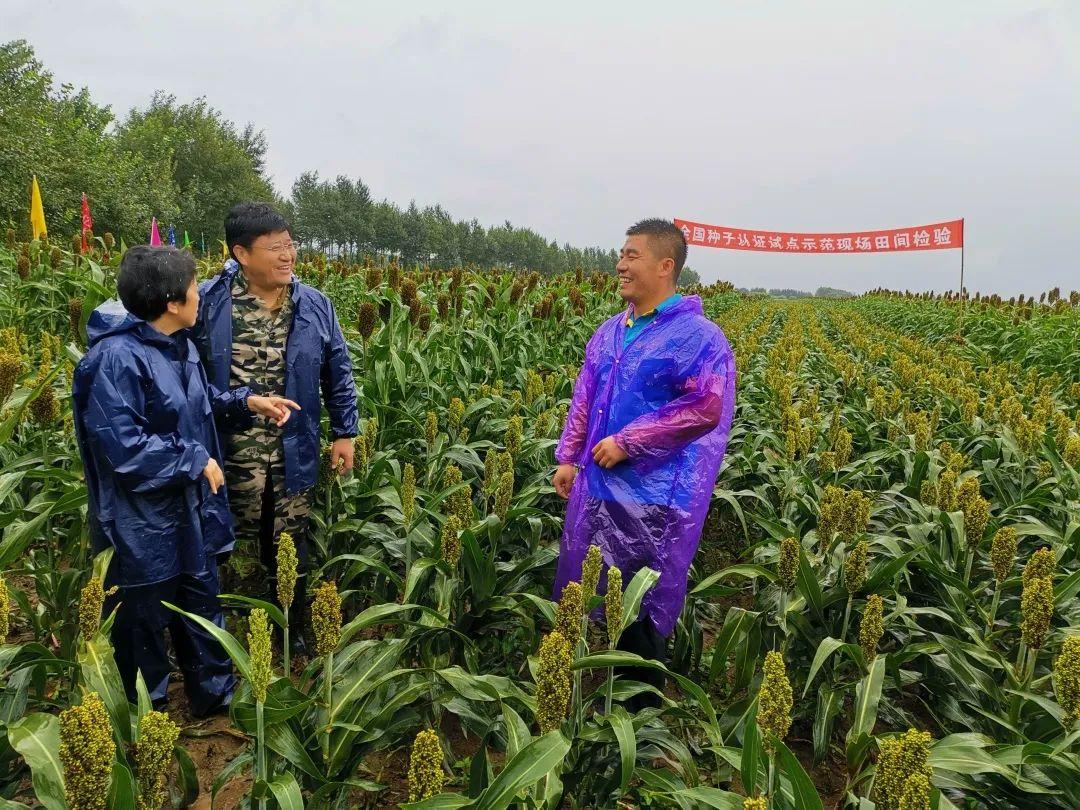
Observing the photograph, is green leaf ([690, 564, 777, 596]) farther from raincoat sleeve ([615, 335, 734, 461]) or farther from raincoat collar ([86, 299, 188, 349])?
raincoat collar ([86, 299, 188, 349])

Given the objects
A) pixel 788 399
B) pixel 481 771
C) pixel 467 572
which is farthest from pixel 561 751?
pixel 788 399

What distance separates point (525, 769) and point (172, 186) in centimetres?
5140

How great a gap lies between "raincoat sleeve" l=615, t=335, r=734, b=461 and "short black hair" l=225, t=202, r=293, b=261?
152cm

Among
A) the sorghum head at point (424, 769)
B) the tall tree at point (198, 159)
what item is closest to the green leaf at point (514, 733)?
the sorghum head at point (424, 769)

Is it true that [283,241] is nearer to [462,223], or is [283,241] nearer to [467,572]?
[467,572]

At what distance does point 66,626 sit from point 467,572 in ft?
4.60

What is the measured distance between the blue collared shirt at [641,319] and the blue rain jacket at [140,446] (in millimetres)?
1500

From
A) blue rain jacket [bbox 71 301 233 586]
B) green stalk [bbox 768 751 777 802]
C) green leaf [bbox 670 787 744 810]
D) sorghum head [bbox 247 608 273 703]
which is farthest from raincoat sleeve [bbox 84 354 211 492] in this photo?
green stalk [bbox 768 751 777 802]

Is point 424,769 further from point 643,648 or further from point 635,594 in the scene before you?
point 643,648

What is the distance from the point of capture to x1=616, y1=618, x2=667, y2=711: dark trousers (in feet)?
7.79

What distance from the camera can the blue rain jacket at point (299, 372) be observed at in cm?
257

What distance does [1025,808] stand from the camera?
1827mm

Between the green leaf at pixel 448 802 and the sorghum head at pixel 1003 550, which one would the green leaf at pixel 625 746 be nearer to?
the green leaf at pixel 448 802

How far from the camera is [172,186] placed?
44.2 metres
